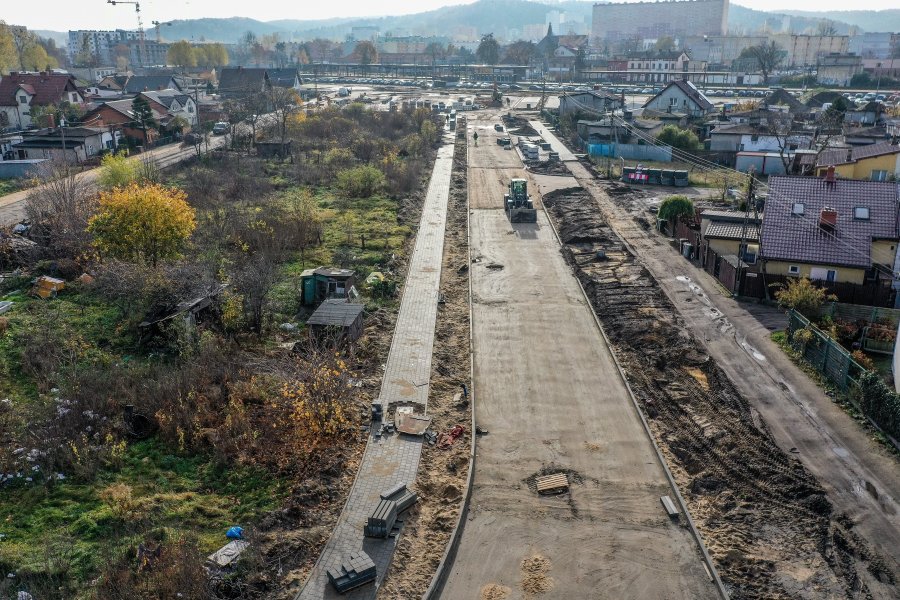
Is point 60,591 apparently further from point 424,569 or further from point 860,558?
point 860,558

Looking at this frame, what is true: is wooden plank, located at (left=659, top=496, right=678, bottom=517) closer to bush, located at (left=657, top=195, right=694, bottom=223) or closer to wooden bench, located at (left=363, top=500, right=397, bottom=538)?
wooden bench, located at (left=363, top=500, right=397, bottom=538)

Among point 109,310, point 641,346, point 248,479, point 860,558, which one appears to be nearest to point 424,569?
point 248,479

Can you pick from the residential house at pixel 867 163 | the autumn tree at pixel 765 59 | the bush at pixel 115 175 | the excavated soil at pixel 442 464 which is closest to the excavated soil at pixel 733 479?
the excavated soil at pixel 442 464

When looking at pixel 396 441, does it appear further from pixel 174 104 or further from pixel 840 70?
pixel 840 70

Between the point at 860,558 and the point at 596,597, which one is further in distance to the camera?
the point at 860,558

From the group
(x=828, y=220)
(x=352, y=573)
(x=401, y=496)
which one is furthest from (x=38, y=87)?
(x=352, y=573)

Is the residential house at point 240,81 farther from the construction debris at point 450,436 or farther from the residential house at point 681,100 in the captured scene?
the construction debris at point 450,436
